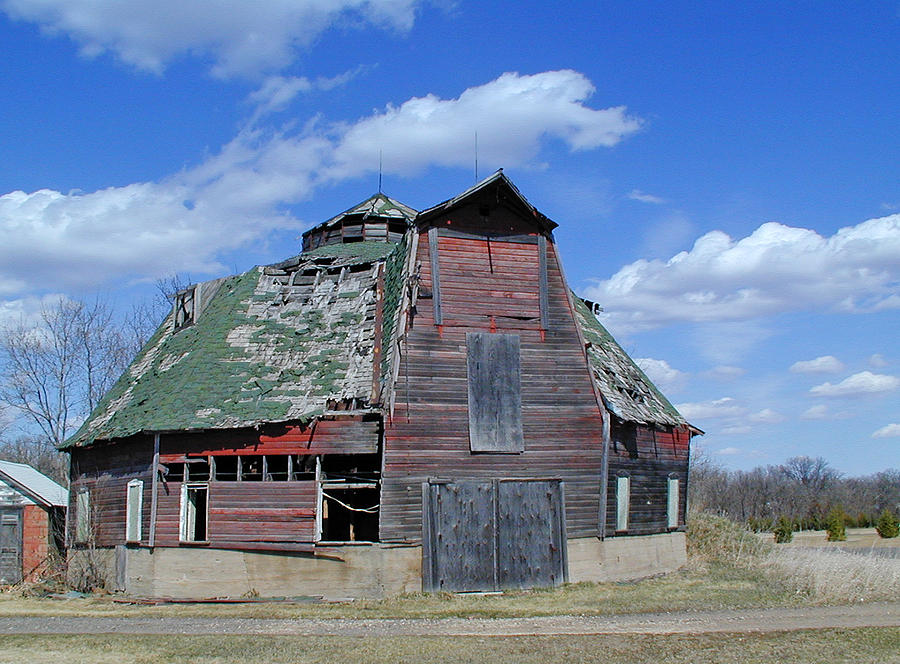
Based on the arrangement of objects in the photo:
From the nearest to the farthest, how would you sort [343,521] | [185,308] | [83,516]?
[343,521]
[83,516]
[185,308]

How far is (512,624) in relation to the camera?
17328 millimetres

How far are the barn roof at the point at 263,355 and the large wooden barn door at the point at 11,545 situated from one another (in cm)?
307

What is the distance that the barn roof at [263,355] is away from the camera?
2325cm

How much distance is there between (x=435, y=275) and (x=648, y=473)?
933 cm

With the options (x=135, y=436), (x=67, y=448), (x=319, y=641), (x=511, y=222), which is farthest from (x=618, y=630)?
(x=67, y=448)

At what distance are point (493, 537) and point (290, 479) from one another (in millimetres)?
5337

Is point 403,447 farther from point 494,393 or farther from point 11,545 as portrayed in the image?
point 11,545

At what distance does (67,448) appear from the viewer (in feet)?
92.1

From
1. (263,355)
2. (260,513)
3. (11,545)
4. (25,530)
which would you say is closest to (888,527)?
(263,355)

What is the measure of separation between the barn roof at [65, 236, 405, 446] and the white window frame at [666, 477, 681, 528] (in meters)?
10.9

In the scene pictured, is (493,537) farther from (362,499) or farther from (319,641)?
(319,641)

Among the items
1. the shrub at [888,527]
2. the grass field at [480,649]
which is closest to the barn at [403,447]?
the grass field at [480,649]

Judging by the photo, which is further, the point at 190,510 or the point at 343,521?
the point at 343,521

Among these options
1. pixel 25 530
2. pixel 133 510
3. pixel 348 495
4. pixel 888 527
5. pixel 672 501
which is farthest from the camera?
pixel 888 527
